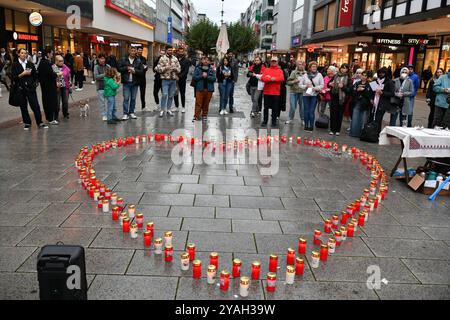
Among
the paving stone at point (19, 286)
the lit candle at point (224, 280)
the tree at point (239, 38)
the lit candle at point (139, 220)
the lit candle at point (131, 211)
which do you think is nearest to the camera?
the paving stone at point (19, 286)

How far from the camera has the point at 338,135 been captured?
12047 mm

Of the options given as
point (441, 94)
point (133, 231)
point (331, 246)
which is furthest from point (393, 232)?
point (441, 94)

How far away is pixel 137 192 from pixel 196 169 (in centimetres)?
164

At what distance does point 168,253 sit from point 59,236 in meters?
1.45

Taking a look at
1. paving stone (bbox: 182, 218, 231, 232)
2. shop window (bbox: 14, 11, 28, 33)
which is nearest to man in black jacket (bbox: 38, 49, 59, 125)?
paving stone (bbox: 182, 218, 231, 232)

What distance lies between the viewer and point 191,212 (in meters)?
5.72

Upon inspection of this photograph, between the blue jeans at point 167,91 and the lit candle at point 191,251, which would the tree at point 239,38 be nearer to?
the blue jeans at point 167,91

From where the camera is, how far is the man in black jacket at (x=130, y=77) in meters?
12.8

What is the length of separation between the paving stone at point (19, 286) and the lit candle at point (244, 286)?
1.75 m

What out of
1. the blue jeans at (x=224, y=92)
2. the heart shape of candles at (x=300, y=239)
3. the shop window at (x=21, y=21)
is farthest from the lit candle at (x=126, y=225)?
the shop window at (x=21, y=21)

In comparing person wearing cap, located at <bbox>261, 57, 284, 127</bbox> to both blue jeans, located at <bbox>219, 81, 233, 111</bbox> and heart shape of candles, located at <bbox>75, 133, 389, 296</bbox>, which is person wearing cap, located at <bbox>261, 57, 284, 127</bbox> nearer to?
heart shape of candles, located at <bbox>75, 133, 389, 296</bbox>

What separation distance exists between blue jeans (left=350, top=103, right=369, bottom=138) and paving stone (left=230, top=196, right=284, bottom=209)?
6304 mm

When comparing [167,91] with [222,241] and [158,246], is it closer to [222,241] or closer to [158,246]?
[222,241]
